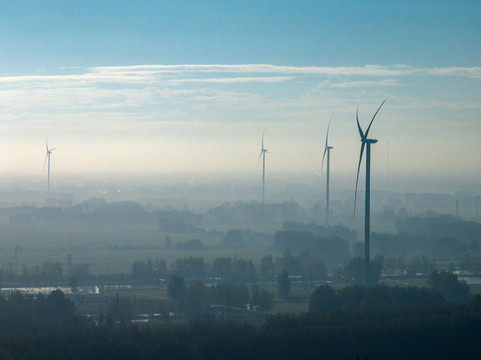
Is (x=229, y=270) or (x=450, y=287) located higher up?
(x=229, y=270)

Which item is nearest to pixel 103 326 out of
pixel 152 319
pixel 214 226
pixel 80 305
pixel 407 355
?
pixel 152 319

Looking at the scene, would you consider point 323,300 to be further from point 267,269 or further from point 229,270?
point 229,270

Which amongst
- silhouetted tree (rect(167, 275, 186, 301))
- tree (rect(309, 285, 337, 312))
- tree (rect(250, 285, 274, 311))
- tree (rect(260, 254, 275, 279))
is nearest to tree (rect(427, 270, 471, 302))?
tree (rect(309, 285, 337, 312))

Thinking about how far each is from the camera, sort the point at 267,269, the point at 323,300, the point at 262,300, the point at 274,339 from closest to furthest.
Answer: the point at 274,339, the point at 323,300, the point at 262,300, the point at 267,269

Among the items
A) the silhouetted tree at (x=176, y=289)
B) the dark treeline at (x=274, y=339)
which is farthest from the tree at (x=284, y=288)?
the dark treeline at (x=274, y=339)

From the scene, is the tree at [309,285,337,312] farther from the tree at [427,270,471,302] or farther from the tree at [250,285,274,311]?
the tree at [427,270,471,302]

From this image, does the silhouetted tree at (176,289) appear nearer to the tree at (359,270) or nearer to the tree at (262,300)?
the tree at (262,300)

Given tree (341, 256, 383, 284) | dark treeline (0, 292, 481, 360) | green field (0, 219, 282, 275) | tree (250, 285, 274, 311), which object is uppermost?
green field (0, 219, 282, 275)

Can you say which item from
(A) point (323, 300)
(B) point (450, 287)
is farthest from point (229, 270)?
(A) point (323, 300)

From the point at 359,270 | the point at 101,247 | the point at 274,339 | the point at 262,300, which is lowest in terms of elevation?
the point at 274,339
